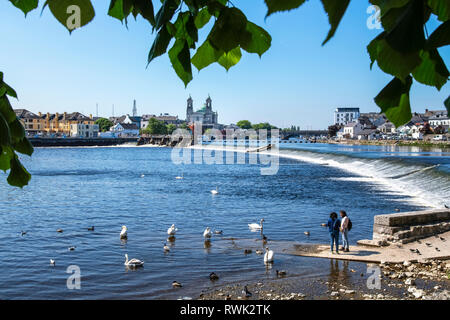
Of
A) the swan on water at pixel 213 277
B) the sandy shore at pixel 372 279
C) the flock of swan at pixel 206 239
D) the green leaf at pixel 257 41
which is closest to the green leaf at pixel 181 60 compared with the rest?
the green leaf at pixel 257 41

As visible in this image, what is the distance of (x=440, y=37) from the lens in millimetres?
1205

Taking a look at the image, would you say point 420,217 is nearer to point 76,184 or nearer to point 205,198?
point 205,198

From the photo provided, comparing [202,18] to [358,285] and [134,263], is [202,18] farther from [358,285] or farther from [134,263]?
[134,263]

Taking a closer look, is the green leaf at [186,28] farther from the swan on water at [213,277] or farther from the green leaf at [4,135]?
the swan on water at [213,277]

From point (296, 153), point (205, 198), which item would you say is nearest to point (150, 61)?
point (205, 198)

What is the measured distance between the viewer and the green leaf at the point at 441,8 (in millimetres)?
1192

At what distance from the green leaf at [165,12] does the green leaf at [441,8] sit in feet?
3.30

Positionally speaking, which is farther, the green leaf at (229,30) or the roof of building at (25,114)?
the roof of building at (25,114)

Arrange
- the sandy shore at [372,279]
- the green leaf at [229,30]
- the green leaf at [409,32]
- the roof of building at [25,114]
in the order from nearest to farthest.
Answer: the green leaf at [409,32] → the green leaf at [229,30] → the sandy shore at [372,279] → the roof of building at [25,114]

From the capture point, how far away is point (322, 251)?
18469 millimetres

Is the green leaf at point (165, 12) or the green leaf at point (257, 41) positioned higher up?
the green leaf at point (165, 12)
